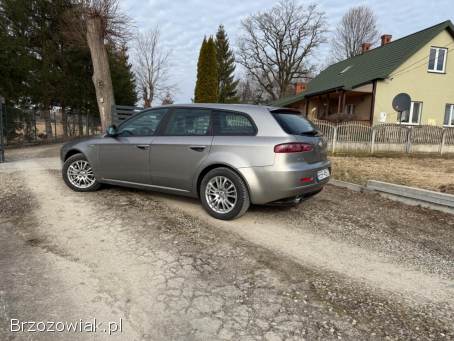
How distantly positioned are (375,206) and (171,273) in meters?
4.07

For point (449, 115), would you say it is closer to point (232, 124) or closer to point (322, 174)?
point (322, 174)

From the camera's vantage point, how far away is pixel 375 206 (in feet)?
18.4

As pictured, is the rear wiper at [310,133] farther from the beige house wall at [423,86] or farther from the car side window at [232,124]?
the beige house wall at [423,86]

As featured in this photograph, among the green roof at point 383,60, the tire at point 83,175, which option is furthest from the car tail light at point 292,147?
the green roof at point 383,60

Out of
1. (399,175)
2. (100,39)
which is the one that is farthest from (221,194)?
(100,39)

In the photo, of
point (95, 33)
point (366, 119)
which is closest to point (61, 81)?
point (95, 33)

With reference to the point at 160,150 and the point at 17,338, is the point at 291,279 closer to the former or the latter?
the point at 17,338

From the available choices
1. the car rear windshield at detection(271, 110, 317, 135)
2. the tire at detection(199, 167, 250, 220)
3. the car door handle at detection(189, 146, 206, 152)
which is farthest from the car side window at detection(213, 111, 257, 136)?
the tire at detection(199, 167, 250, 220)

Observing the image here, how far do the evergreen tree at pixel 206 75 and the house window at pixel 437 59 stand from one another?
14937mm

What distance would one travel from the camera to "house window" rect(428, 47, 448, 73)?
65.9ft

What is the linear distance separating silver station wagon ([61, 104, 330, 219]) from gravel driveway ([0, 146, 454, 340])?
1.34ft

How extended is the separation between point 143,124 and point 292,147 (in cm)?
252

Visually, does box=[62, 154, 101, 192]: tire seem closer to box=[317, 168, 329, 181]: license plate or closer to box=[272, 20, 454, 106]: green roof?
box=[317, 168, 329, 181]: license plate

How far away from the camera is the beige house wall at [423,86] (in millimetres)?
19641
